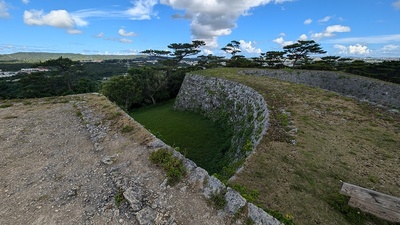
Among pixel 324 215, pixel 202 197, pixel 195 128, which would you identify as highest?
pixel 202 197

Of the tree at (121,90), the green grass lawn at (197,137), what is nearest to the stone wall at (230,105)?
the green grass lawn at (197,137)

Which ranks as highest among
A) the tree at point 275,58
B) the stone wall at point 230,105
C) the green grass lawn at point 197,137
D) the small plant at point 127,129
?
the tree at point 275,58

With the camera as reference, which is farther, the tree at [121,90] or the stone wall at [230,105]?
the tree at [121,90]

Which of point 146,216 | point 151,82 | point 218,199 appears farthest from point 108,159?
point 151,82

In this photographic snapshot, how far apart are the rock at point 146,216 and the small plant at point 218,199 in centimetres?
109

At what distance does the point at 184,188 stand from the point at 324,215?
2882mm

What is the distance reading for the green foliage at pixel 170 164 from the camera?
14.6 ft

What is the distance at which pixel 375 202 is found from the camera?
4.05 meters

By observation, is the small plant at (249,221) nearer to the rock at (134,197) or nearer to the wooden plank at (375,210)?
the rock at (134,197)

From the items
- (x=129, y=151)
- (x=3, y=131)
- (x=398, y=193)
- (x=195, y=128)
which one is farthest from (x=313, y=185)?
(x=195, y=128)

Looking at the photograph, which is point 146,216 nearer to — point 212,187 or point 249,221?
point 212,187

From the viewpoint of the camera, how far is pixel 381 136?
7.23m

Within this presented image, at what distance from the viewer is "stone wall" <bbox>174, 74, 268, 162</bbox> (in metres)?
10.2

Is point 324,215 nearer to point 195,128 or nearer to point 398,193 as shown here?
point 398,193
